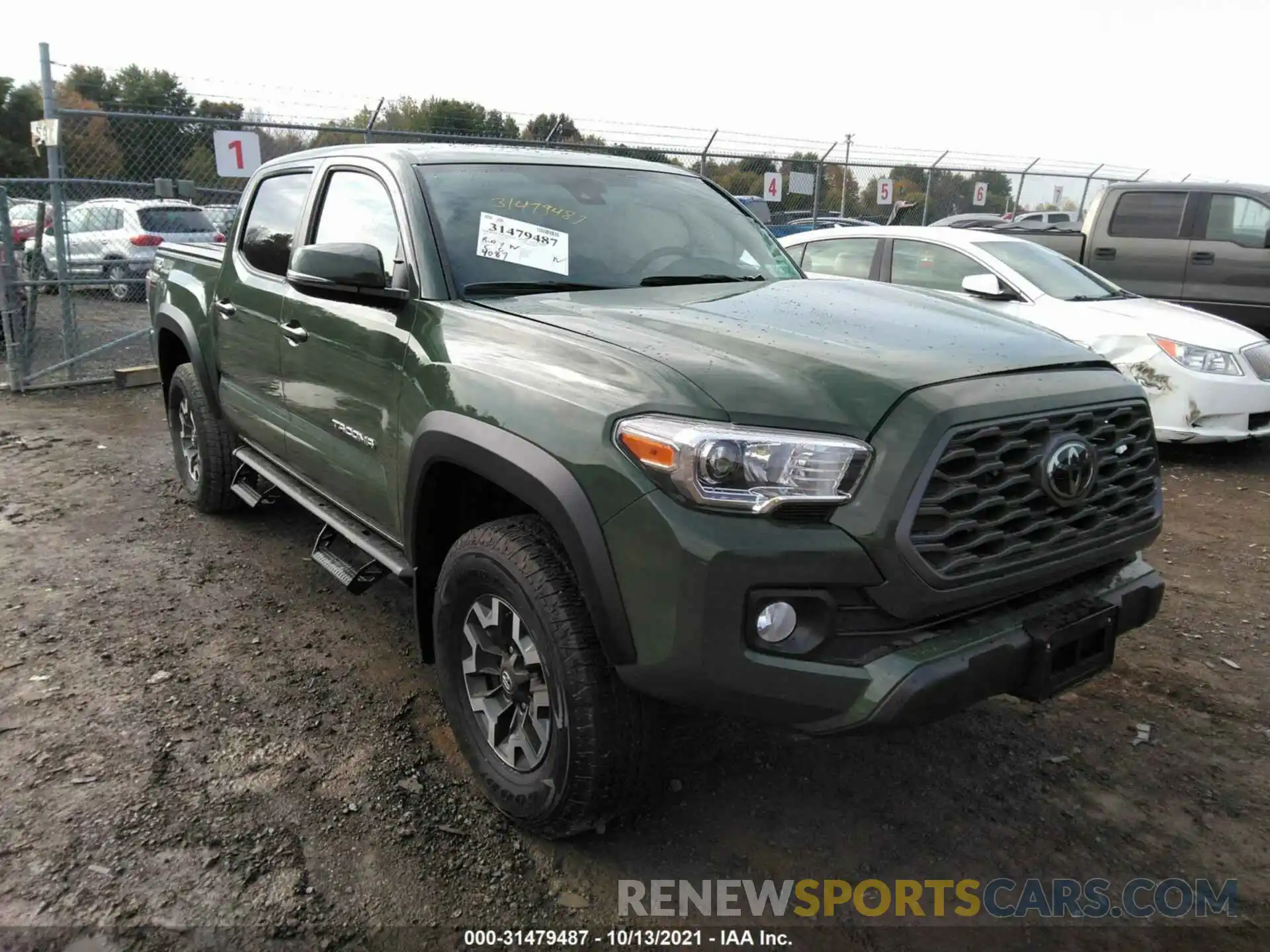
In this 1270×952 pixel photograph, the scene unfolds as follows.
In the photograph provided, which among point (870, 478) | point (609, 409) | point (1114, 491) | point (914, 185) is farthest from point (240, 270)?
point (914, 185)

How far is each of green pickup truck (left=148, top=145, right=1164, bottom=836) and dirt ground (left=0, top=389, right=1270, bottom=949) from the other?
34 centimetres

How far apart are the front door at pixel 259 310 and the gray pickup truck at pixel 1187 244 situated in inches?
260

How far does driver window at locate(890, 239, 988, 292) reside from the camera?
7.01m

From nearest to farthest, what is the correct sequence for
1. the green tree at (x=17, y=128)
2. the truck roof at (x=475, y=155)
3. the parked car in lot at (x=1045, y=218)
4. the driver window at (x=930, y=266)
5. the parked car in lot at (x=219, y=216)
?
the truck roof at (x=475, y=155)
the driver window at (x=930, y=266)
the parked car in lot at (x=219, y=216)
the parked car in lot at (x=1045, y=218)
the green tree at (x=17, y=128)

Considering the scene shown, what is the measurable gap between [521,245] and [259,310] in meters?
1.61

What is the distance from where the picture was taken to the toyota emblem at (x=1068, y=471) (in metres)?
2.28

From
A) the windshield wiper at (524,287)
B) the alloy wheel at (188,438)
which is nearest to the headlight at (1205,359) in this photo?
the windshield wiper at (524,287)

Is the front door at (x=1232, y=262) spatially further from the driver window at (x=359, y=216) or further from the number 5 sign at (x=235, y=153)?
the number 5 sign at (x=235, y=153)

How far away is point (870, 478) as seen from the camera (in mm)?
2076

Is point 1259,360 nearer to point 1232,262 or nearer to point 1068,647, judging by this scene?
point 1232,262

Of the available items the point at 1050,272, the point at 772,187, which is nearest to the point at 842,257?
the point at 1050,272

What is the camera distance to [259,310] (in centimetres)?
411

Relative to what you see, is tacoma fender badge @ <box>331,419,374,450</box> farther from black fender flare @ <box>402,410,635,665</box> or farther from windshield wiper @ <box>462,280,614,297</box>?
windshield wiper @ <box>462,280,614,297</box>

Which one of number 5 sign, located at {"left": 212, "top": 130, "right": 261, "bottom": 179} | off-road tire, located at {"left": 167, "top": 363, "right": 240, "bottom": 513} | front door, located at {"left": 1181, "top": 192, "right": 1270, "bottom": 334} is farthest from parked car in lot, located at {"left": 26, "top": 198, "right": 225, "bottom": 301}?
front door, located at {"left": 1181, "top": 192, "right": 1270, "bottom": 334}
